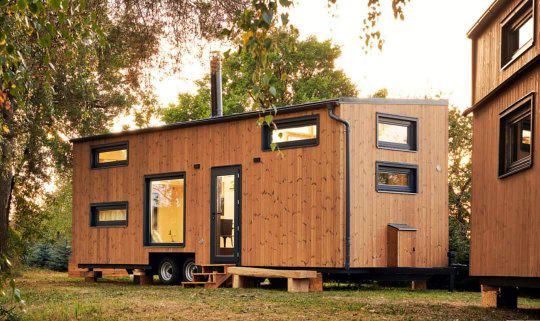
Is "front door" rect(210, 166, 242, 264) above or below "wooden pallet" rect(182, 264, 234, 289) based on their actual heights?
above

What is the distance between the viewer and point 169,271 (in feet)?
58.8

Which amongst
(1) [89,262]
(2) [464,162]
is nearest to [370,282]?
(1) [89,262]

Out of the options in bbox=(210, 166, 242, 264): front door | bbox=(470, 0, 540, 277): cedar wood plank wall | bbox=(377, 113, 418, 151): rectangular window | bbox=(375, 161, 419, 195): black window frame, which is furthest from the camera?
bbox=(210, 166, 242, 264): front door

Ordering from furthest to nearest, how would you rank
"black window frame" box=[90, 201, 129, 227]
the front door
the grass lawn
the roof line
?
"black window frame" box=[90, 201, 129, 227]
the front door
the roof line
the grass lawn

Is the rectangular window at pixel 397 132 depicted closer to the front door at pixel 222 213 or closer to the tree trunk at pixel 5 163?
the front door at pixel 222 213

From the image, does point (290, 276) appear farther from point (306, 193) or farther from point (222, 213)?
point (222, 213)

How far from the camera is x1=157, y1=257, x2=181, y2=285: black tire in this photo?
57.8 feet

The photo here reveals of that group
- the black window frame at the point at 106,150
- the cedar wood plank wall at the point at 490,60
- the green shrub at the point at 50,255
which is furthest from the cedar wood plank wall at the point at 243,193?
the green shrub at the point at 50,255

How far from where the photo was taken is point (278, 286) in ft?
53.9

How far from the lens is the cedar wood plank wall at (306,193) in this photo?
14.9 meters

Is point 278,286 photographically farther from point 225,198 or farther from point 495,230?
point 495,230

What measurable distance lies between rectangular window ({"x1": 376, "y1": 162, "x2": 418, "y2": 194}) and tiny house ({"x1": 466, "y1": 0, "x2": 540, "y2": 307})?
321 centimetres

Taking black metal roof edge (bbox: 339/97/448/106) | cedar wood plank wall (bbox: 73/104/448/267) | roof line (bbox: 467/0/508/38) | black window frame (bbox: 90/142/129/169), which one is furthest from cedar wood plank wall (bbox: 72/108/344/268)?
roof line (bbox: 467/0/508/38)

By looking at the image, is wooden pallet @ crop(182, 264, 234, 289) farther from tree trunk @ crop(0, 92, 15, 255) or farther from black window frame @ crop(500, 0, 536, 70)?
black window frame @ crop(500, 0, 536, 70)
